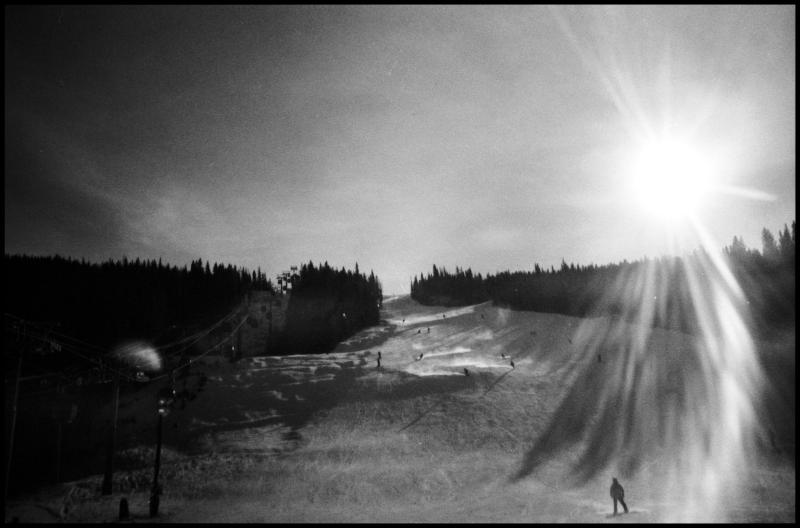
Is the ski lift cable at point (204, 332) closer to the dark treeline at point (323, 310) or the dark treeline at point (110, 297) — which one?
the dark treeline at point (110, 297)

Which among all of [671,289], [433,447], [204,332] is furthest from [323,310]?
[671,289]

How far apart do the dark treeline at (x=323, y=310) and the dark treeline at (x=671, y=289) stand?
1615 inches

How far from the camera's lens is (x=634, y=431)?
33.4m

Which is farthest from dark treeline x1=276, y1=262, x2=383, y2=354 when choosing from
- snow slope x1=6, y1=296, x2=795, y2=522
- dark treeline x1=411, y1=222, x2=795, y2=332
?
dark treeline x1=411, y1=222, x2=795, y2=332

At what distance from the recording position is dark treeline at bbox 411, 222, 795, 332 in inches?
2201

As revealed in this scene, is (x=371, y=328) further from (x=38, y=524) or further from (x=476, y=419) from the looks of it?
(x=38, y=524)

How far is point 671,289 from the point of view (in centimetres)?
7131

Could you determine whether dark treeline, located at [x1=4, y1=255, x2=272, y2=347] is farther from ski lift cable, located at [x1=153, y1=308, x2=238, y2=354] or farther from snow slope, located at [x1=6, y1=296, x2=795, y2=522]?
snow slope, located at [x1=6, y1=296, x2=795, y2=522]

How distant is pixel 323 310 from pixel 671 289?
69039 millimetres

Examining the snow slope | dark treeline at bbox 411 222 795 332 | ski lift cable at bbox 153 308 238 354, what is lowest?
the snow slope

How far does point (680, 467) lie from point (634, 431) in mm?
6078

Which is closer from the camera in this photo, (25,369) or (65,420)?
(65,420)

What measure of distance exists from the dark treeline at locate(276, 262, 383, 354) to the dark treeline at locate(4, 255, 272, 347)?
13.6 m

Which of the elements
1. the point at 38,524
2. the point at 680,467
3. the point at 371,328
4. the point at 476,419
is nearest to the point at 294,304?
the point at 371,328
